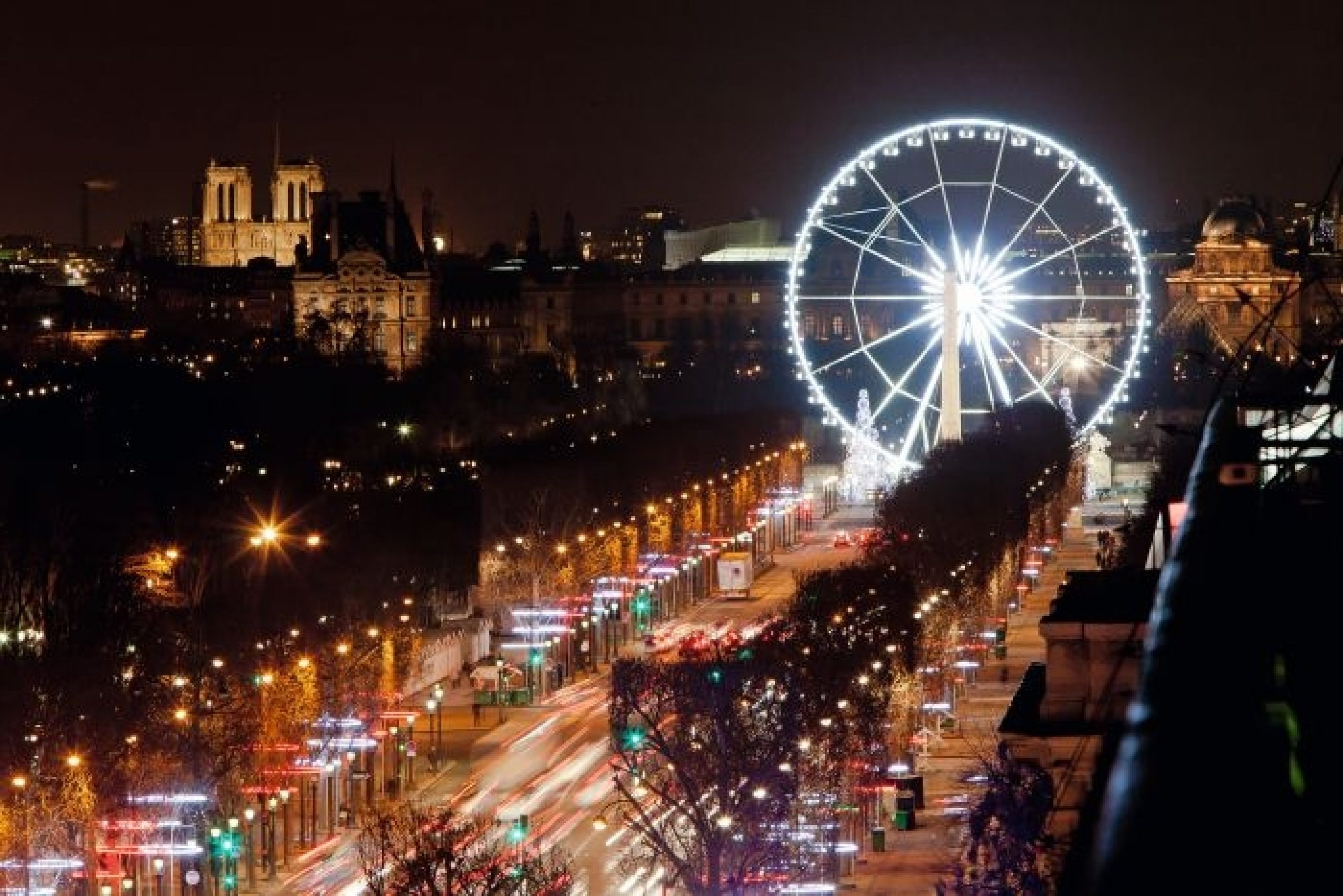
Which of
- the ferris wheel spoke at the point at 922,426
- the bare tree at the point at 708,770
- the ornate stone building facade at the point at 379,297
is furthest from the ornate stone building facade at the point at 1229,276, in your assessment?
the bare tree at the point at 708,770

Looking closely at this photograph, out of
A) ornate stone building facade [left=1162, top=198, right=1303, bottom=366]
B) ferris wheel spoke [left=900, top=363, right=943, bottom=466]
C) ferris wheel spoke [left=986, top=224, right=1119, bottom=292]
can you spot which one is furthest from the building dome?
ferris wheel spoke [left=986, top=224, right=1119, bottom=292]

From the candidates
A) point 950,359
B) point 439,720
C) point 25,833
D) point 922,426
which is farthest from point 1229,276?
point 25,833

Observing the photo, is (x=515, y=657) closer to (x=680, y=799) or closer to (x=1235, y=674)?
(x=680, y=799)

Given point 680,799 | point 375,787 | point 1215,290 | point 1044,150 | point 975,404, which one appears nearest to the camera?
point 680,799

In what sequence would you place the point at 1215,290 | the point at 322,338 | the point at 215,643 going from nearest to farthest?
the point at 215,643, the point at 322,338, the point at 1215,290

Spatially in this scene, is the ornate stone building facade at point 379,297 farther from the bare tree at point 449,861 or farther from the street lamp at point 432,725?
the bare tree at point 449,861

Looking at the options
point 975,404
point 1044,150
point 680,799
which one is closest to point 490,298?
point 975,404

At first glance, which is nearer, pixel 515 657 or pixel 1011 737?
pixel 1011 737
